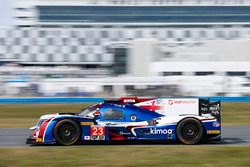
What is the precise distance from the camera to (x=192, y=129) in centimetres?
1167

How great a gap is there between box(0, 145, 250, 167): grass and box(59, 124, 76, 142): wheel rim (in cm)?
86

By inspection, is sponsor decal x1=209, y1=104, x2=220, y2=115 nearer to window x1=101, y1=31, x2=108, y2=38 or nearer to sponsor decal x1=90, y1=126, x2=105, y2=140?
sponsor decal x1=90, y1=126, x2=105, y2=140

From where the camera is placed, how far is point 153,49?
66.1 m

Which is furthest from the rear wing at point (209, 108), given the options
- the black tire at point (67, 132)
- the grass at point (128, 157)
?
the black tire at point (67, 132)

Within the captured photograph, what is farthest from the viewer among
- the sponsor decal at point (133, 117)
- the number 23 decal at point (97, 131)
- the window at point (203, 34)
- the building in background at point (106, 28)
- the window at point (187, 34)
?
the window at point (187, 34)

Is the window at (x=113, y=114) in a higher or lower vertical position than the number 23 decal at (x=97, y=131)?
higher

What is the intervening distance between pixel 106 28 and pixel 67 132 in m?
89.9

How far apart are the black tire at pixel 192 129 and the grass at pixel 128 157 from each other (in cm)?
106

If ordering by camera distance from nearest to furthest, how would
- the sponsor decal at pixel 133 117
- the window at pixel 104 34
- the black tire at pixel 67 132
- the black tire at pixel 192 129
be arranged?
1. the black tire at pixel 67 132
2. the black tire at pixel 192 129
3. the sponsor decal at pixel 133 117
4. the window at pixel 104 34

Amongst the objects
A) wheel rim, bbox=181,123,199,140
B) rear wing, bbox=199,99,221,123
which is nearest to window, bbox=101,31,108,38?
rear wing, bbox=199,99,221,123

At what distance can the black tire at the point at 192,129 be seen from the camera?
1164 cm

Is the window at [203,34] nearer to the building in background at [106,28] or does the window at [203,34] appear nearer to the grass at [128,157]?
the building in background at [106,28]

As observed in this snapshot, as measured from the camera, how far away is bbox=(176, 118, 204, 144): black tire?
11.6 metres

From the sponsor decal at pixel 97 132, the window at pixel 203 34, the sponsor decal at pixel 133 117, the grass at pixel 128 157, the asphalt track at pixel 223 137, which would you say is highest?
the window at pixel 203 34
